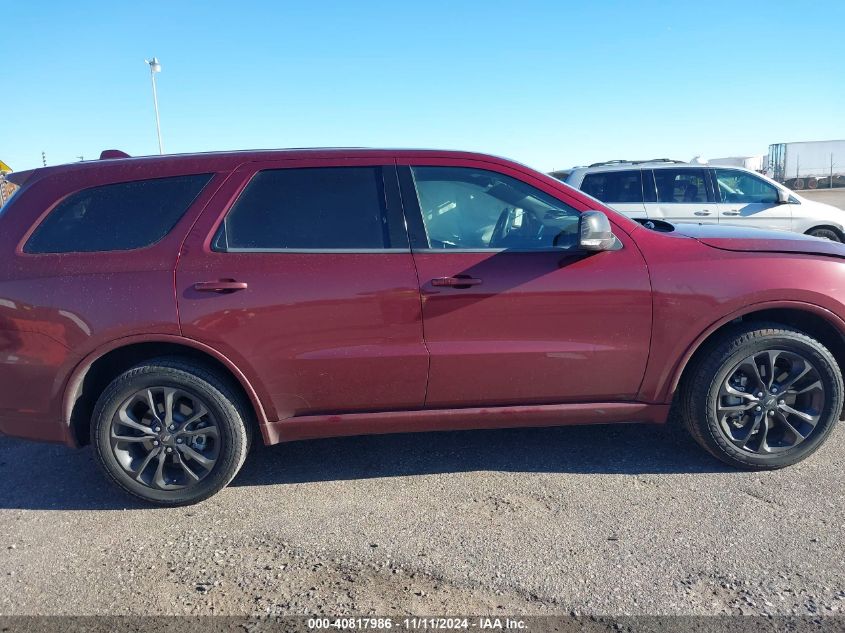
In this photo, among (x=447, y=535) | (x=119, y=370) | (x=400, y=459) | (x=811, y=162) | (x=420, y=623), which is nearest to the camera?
(x=420, y=623)

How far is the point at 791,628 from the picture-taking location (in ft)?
7.55

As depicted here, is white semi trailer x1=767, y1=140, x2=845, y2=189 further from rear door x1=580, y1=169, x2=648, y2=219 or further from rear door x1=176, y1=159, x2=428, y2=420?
rear door x1=176, y1=159, x2=428, y2=420

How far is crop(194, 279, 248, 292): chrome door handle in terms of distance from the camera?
10.4 feet

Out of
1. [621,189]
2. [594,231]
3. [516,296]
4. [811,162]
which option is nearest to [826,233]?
[621,189]

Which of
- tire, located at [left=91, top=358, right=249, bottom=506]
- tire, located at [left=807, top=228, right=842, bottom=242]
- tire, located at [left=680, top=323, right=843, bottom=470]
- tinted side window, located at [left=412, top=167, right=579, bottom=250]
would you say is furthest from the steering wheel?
tire, located at [left=807, top=228, right=842, bottom=242]

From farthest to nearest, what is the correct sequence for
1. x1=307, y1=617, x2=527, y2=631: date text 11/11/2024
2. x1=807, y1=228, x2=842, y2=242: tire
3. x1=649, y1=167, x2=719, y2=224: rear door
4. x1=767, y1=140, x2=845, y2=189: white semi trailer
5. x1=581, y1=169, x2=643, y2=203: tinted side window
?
1. x1=767, y1=140, x2=845, y2=189: white semi trailer
2. x1=807, y1=228, x2=842, y2=242: tire
3. x1=581, y1=169, x2=643, y2=203: tinted side window
4. x1=649, y1=167, x2=719, y2=224: rear door
5. x1=307, y1=617, x2=527, y2=631: date text 11/11/2024

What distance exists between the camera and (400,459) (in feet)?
12.6

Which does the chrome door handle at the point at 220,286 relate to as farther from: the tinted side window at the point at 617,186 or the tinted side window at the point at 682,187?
the tinted side window at the point at 682,187

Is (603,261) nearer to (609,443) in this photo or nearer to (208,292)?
(609,443)

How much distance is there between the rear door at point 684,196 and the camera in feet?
28.3

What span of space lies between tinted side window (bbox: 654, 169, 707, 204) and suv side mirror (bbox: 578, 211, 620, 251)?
19.8 ft

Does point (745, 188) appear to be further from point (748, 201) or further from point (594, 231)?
point (594, 231)

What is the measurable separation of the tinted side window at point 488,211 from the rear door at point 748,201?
247 inches

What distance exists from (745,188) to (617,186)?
1.77 m
